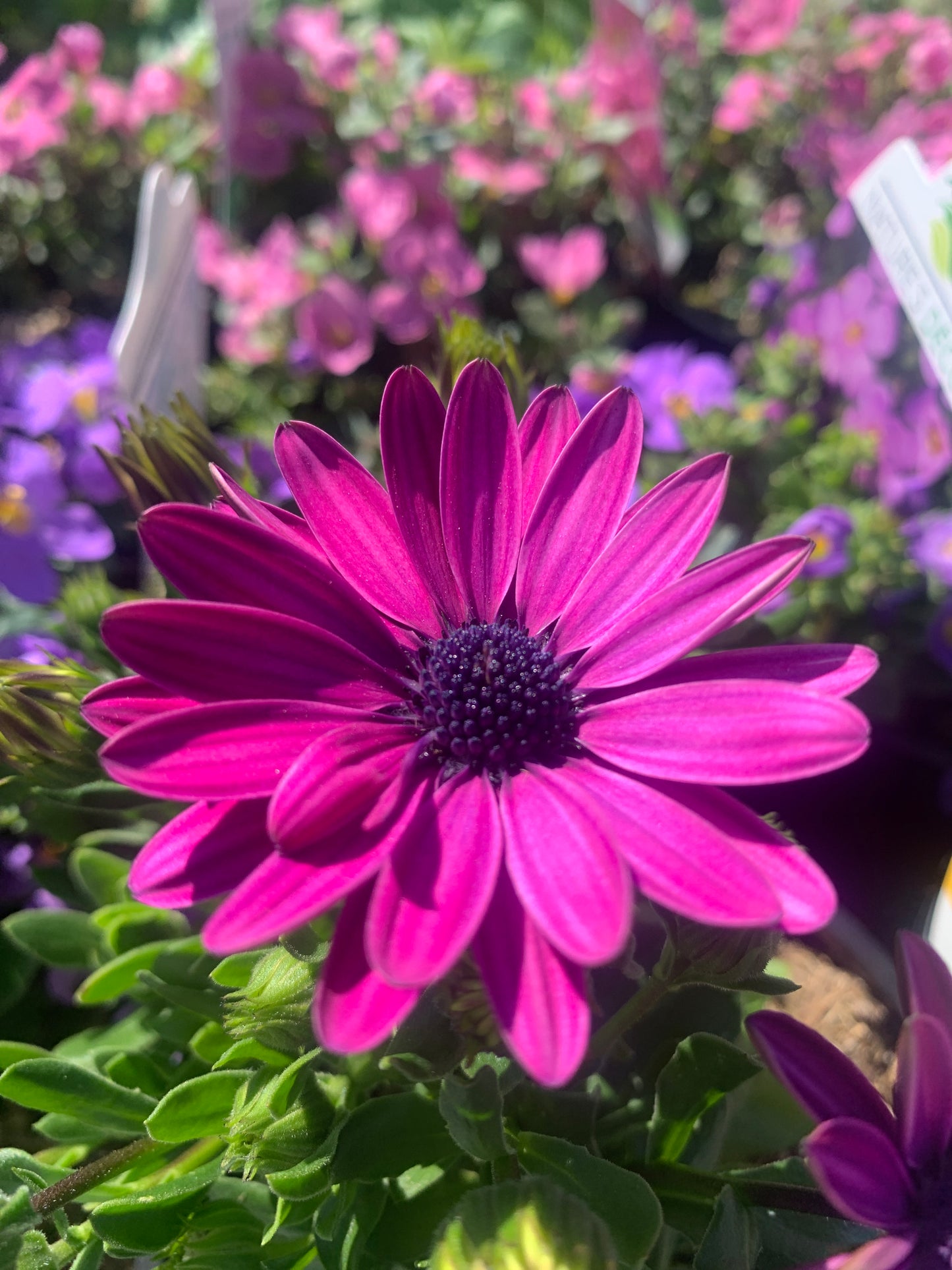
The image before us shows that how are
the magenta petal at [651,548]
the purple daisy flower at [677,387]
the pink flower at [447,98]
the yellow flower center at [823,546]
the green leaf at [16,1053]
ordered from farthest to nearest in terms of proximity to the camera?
the pink flower at [447,98] → the purple daisy flower at [677,387] → the yellow flower center at [823,546] → the green leaf at [16,1053] → the magenta petal at [651,548]

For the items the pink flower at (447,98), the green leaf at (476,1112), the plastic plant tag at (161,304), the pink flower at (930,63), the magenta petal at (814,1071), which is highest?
the pink flower at (447,98)

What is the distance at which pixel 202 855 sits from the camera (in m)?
0.33

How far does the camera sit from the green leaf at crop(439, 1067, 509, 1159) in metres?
0.38

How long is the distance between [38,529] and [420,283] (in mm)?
493

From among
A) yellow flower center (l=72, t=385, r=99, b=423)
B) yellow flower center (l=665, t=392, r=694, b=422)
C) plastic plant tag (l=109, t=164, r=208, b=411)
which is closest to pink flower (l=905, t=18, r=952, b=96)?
yellow flower center (l=665, t=392, r=694, b=422)

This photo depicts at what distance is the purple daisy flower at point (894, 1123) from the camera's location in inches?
12.7

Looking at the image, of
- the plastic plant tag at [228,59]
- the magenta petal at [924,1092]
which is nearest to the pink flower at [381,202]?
the plastic plant tag at [228,59]

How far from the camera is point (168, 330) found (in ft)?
2.52

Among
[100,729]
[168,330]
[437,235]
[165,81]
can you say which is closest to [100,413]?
[168,330]

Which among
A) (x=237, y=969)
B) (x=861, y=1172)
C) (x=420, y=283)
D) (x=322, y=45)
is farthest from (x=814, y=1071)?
(x=322, y=45)

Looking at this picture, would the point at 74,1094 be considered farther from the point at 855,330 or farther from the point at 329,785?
the point at 855,330

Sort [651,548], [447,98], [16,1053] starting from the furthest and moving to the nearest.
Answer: [447,98]
[16,1053]
[651,548]

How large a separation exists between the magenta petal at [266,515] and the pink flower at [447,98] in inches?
37.3

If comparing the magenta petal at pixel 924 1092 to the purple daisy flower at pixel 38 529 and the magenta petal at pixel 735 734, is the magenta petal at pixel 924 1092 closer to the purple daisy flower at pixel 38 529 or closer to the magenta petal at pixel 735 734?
the magenta petal at pixel 735 734
